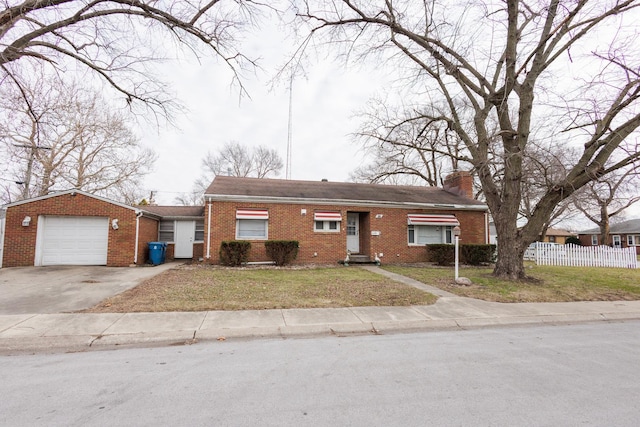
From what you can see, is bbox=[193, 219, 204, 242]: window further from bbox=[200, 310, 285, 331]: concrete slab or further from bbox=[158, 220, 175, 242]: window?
bbox=[200, 310, 285, 331]: concrete slab

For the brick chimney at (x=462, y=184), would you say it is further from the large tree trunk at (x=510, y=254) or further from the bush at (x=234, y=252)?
the bush at (x=234, y=252)

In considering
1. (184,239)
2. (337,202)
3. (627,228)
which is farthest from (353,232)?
(627,228)

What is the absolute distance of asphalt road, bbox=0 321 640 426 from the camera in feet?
8.65

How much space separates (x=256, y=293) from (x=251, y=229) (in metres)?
6.90

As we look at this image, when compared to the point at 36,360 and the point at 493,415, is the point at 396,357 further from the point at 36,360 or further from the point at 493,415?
the point at 36,360

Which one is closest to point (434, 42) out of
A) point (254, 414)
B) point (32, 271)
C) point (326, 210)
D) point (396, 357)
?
point (326, 210)

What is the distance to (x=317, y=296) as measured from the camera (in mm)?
7301

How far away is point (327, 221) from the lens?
48.5 feet

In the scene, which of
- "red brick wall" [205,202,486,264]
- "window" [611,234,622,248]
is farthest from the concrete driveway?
"window" [611,234,622,248]

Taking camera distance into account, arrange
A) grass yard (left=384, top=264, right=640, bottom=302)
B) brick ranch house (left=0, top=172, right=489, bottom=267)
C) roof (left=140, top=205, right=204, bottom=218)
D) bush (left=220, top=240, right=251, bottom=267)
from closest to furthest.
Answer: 1. grass yard (left=384, top=264, right=640, bottom=302)
2. brick ranch house (left=0, top=172, right=489, bottom=267)
3. bush (left=220, top=240, right=251, bottom=267)
4. roof (left=140, top=205, right=204, bottom=218)

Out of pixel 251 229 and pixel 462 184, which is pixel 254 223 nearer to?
pixel 251 229

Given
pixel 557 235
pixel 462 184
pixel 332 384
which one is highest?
pixel 462 184

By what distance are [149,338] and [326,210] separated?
34.9 feet

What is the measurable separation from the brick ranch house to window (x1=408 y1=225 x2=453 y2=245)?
5 centimetres
